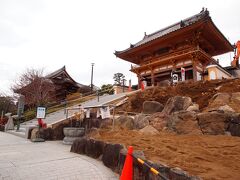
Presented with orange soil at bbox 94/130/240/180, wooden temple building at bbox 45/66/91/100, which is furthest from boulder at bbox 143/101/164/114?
wooden temple building at bbox 45/66/91/100

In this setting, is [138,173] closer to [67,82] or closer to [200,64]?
[200,64]

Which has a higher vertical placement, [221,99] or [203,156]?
[221,99]

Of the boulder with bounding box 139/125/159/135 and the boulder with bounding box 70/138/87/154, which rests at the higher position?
the boulder with bounding box 139/125/159/135

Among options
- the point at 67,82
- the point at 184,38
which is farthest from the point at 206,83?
the point at 67,82

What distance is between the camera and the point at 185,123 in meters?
6.07

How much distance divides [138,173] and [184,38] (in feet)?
55.1

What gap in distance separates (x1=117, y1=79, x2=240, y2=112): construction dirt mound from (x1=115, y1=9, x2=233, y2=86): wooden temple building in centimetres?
590

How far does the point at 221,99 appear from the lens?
23.6 ft

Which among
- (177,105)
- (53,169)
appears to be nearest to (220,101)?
(177,105)

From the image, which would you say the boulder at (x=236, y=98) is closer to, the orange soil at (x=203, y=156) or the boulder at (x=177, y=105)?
the boulder at (x=177, y=105)

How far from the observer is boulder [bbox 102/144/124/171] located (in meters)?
4.48

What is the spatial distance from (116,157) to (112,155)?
0.22m

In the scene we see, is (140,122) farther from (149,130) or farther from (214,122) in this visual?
(214,122)

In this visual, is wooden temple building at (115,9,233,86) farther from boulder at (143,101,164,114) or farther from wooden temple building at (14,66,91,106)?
wooden temple building at (14,66,91,106)
